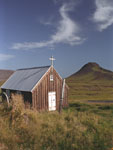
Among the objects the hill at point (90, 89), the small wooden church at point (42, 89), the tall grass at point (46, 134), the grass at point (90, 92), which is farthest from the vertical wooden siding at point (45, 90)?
the hill at point (90, 89)

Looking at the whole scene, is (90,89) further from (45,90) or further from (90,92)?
(45,90)

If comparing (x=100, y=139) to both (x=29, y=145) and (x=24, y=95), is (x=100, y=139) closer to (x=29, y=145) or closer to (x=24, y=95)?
(x=29, y=145)

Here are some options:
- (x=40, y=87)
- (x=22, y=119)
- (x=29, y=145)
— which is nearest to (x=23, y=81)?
(x=40, y=87)

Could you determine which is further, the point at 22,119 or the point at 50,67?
the point at 50,67

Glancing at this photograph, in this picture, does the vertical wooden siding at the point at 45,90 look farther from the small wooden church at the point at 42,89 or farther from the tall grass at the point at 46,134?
the tall grass at the point at 46,134

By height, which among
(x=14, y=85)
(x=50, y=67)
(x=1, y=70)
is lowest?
(x=14, y=85)

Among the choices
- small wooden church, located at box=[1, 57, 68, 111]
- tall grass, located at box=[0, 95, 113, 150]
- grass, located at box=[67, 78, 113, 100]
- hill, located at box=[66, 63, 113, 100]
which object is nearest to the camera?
tall grass, located at box=[0, 95, 113, 150]

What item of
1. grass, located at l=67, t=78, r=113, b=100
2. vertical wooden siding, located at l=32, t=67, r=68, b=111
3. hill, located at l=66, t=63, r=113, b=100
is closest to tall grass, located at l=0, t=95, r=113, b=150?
vertical wooden siding, located at l=32, t=67, r=68, b=111

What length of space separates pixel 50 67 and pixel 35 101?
16.0 ft

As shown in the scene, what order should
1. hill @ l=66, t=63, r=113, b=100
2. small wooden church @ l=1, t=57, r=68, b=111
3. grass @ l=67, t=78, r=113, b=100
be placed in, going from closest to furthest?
small wooden church @ l=1, t=57, r=68, b=111, grass @ l=67, t=78, r=113, b=100, hill @ l=66, t=63, r=113, b=100

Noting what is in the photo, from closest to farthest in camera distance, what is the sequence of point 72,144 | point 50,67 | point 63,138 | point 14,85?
point 72,144 < point 63,138 < point 50,67 < point 14,85

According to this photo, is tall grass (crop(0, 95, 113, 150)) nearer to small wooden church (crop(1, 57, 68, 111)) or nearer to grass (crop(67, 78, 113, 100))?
small wooden church (crop(1, 57, 68, 111))

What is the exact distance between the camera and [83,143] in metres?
7.61

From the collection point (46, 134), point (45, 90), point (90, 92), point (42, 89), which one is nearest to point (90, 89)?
point (90, 92)
